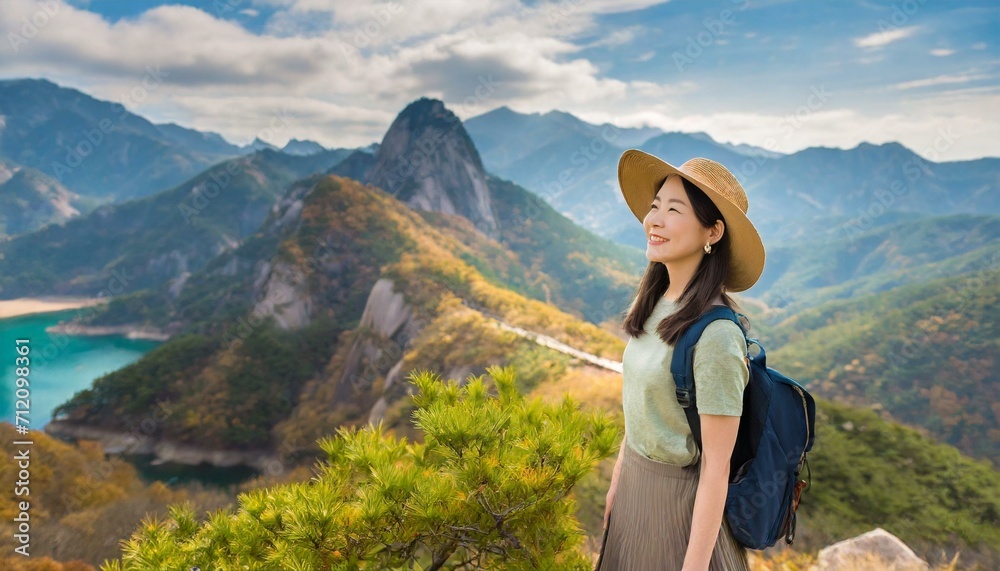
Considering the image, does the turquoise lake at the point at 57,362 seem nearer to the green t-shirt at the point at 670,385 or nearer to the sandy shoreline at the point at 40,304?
the sandy shoreline at the point at 40,304

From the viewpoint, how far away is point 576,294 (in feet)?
244

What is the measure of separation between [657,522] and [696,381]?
55 centimetres

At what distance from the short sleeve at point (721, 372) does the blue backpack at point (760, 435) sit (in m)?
0.04

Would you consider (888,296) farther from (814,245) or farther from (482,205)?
(814,245)

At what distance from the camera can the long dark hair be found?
1.52 metres

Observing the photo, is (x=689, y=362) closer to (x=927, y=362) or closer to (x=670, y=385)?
(x=670, y=385)

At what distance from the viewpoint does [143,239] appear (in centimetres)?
10738

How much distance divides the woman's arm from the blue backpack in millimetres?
73

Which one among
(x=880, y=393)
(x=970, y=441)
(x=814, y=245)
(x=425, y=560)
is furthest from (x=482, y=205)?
(x=814, y=245)

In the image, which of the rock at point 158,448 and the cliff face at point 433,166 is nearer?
the rock at point 158,448

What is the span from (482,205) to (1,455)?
73.9 metres

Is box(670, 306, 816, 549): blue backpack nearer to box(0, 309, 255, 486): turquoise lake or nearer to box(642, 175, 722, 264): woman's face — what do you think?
box(642, 175, 722, 264): woman's face

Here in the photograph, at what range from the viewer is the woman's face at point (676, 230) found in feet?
5.31

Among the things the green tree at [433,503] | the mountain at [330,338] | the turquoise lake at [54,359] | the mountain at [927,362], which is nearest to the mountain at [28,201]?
the turquoise lake at [54,359]
